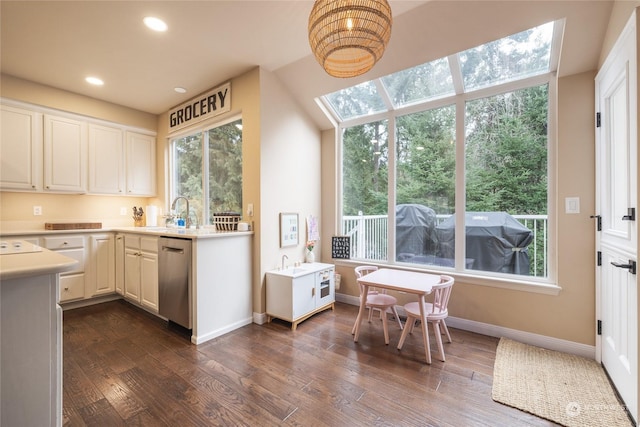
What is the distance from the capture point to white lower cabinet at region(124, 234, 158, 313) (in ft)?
9.80

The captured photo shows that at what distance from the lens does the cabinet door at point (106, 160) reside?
12.1 ft

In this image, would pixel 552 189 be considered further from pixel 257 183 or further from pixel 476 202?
pixel 257 183

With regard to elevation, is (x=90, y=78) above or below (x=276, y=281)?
above

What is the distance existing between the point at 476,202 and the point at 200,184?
3498mm

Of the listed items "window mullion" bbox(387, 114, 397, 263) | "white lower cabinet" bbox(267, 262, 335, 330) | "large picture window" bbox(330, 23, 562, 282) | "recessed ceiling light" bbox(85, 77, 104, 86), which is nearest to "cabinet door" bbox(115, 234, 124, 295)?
"recessed ceiling light" bbox(85, 77, 104, 86)

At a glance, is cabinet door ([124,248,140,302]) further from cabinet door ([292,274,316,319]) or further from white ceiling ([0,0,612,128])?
white ceiling ([0,0,612,128])

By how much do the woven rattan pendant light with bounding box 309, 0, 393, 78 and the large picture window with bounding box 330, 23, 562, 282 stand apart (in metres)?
1.56

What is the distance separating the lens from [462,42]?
233 cm

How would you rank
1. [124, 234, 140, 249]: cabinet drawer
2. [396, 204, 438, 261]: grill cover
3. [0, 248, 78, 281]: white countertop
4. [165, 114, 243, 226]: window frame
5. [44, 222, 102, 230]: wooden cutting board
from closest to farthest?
[0, 248, 78, 281]: white countertop, [396, 204, 438, 261]: grill cover, [124, 234, 140, 249]: cabinet drawer, [44, 222, 102, 230]: wooden cutting board, [165, 114, 243, 226]: window frame

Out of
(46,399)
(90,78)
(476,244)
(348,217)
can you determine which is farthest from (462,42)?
(90,78)

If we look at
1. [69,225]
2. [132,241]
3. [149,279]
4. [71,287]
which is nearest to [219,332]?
[149,279]

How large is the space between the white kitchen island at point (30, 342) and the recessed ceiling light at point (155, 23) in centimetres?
213

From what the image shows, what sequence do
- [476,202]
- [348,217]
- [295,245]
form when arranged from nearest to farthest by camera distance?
[476,202] → [295,245] → [348,217]

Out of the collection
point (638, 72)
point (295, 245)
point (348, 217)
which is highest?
point (638, 72)
